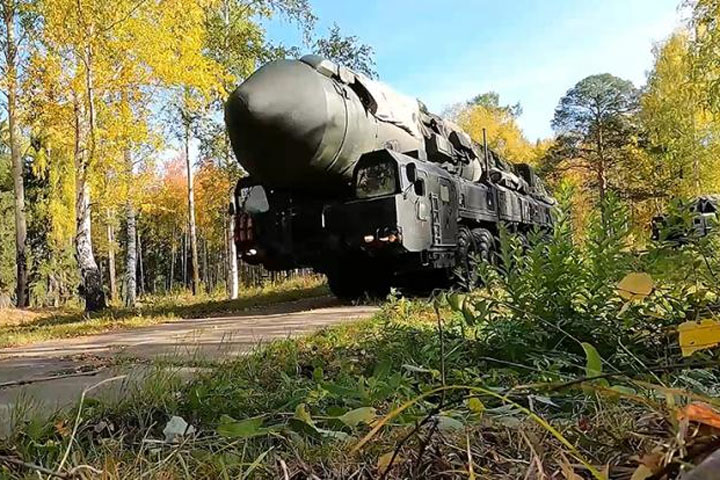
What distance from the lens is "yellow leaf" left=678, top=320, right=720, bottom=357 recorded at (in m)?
0.56

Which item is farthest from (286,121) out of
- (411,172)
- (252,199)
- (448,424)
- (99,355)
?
(448,424)

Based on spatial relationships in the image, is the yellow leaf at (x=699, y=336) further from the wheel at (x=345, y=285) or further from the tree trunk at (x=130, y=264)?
the tree trunk at (x=130, y=264)

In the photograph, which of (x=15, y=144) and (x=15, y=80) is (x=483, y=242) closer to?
(x=15, y=80)

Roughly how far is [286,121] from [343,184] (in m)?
1.26

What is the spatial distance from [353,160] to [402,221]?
91 cm

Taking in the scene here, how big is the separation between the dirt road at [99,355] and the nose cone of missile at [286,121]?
166cm

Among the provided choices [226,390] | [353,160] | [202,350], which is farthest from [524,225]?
[226,390]

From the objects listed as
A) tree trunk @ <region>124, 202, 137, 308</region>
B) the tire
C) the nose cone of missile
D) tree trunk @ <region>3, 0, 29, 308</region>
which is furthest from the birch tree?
the tire

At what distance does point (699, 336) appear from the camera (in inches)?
22.4

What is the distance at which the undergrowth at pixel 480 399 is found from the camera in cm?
75

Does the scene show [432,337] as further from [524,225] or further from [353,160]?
[524,225]

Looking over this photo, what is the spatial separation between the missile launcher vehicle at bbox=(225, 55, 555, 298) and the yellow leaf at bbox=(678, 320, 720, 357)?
17.3 ft

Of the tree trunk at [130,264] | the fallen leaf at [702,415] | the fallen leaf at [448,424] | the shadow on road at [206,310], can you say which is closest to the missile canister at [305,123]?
the shadow on road at [206,310]

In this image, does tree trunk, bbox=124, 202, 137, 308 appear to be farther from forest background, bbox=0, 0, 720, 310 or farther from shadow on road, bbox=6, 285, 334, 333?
shadow on road, bbox=6, 285, 334, 333
